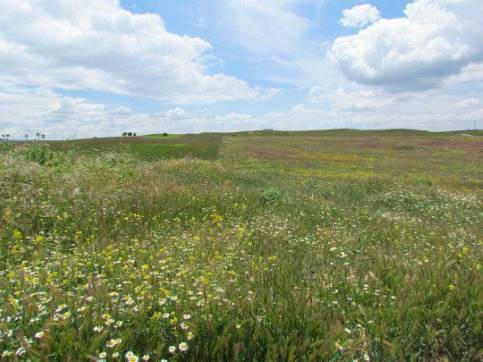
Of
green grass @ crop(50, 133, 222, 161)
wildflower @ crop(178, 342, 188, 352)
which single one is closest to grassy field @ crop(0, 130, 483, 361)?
wildflower @ crop(178, 342, 188, 352)

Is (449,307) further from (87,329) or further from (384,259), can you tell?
(87,329)

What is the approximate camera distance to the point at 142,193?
854 cm

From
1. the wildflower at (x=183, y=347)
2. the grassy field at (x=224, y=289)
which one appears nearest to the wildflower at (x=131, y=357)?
the grassy field at (x=224, y=289)

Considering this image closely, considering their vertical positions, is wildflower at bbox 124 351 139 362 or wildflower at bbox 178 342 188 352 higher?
wildflower at bbox 124 351 139 362

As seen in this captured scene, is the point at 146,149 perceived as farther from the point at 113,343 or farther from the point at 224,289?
the point at 113,343

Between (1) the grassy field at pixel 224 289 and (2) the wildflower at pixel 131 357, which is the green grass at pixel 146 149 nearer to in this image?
(1) the grassy field at pixel 224 289

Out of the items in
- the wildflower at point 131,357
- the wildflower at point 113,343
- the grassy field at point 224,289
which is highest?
the wildflower at point 113,343

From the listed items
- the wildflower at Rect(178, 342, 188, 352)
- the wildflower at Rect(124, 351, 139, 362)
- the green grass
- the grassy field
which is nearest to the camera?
the wildflower at Rect(124, 351, 139, 362)

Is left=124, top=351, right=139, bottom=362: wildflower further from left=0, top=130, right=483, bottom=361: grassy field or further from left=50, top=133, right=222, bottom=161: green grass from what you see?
left=50, top=133, right=222, bottom=161: green grass

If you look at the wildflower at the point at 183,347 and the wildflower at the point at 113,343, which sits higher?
the wildflower at the point at 113,343


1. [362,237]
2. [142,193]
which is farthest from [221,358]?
[142,193]

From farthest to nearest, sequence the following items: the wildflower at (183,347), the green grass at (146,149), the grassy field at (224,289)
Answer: the green grass at (146,149) < the grassy field at (224,289) < the wildflower at (183,347)

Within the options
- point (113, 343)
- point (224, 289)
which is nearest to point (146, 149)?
point (224, 289)

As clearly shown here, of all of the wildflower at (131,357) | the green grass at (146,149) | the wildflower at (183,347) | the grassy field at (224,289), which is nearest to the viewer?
the wildflower at (131,357)
